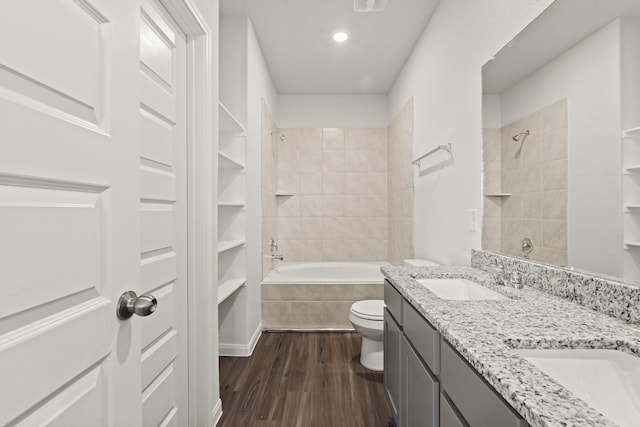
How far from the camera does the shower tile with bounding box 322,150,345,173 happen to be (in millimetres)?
4504

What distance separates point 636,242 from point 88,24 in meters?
1.52

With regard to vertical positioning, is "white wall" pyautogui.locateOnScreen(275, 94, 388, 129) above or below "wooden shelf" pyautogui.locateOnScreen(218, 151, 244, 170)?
above

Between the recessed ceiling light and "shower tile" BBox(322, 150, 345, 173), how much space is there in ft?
5.23

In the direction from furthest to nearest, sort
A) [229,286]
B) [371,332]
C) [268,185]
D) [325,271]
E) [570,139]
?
[325,271]
[268,185]
[229,286]
[371,332]
[570,139]

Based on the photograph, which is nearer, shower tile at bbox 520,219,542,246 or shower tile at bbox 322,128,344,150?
shower tile at bbox 520,219,542,246

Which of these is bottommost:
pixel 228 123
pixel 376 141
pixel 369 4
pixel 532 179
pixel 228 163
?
pixel 532 179

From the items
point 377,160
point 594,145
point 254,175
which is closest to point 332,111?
point 377,160

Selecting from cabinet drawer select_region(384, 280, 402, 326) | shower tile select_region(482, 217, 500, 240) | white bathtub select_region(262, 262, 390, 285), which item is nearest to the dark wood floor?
cabinet drawer select_region(384, 280, 402, 326)

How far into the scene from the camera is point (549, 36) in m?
1.37

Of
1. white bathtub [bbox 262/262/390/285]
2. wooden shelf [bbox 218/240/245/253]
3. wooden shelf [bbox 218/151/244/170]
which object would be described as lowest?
white bathtub [bbox 262/262/390/285]

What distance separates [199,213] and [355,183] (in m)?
3.10

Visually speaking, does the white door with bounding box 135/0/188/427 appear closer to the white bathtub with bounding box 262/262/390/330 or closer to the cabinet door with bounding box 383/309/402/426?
the cabinet door with bounding box 383/309/402/426

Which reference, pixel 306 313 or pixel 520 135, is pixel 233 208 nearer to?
pixel 306 313

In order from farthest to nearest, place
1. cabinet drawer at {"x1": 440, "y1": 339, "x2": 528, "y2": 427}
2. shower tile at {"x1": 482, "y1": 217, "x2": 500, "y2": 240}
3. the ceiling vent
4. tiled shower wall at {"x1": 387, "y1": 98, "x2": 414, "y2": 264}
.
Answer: tiled shower wall at {"x1": 387, "y1": 98, "x2": 414, "y2": 264}, the ceiling vent, shower tile at {"x1": 482, "y1": 217, "x2": 500, "y2": 240}, cabinet drawer at {"x1": 440, "y1": 339, "x2": 528, "y2": 427}
